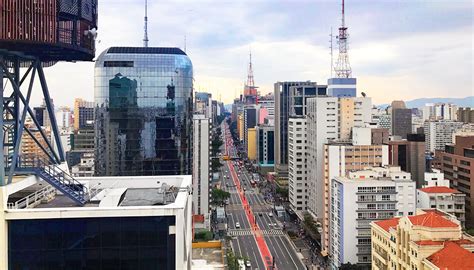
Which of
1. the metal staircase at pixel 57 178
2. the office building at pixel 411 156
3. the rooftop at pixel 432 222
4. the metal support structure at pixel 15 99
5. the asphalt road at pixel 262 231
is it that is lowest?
the asphalt road at pixel 262 231

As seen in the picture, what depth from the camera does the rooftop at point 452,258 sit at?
23891mm

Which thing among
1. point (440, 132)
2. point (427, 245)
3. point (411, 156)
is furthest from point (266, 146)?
point (427, 245)

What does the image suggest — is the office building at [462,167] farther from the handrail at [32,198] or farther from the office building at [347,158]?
the handrail at [32,198]

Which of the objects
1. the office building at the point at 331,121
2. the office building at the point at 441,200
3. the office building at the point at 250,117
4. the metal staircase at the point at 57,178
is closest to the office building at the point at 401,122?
the office building at the point at 250,117

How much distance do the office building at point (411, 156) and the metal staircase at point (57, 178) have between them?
49.8 m

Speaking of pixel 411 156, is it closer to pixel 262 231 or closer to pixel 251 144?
pixel 262 231

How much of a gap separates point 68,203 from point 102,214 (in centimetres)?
280

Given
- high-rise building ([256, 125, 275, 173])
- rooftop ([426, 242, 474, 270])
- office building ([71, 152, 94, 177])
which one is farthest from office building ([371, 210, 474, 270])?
high-rise building ([256, 125, 275, 173])

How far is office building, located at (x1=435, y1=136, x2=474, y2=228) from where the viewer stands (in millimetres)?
49216

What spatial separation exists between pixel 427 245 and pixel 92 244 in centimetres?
1894

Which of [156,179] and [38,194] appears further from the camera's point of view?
[156,179]

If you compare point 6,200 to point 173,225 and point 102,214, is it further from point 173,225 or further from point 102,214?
point 173,225

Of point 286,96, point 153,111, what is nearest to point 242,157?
point 286,96

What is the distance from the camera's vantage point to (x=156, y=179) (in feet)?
58.7
